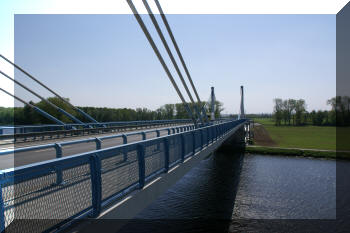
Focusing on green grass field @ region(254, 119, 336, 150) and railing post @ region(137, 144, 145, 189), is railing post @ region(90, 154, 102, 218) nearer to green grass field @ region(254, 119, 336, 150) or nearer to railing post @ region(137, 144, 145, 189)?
railing post @ region(137, 144, 145, 189)

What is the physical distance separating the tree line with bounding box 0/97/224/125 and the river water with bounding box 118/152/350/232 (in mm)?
21961

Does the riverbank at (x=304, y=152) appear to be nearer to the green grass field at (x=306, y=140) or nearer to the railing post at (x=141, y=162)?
the green grass field at (x=306, y=140)

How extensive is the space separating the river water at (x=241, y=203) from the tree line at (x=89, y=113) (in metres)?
22.0

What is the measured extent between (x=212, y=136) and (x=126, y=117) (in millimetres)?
89045

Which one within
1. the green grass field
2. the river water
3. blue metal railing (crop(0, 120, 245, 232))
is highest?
blue metal railing (crop(0, 120, 245, 232))

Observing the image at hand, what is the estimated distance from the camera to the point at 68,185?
440cm

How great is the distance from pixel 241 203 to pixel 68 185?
15274mm

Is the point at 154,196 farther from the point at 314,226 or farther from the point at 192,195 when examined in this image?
the point at 192,195

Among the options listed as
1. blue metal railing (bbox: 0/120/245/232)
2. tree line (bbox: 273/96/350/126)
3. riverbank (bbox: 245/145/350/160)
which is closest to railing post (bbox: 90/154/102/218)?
blue metal railing (bbox: 0/120/245/232)

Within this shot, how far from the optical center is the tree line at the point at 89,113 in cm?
6093

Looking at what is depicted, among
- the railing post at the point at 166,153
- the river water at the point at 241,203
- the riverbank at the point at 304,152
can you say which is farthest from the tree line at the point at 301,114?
the railing post at the point at 166,153

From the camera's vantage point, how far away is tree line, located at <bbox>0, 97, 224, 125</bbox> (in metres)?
60.9

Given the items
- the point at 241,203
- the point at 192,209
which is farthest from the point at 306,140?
the point at 192,209

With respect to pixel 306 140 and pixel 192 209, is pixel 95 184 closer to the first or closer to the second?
pixel 192 209
